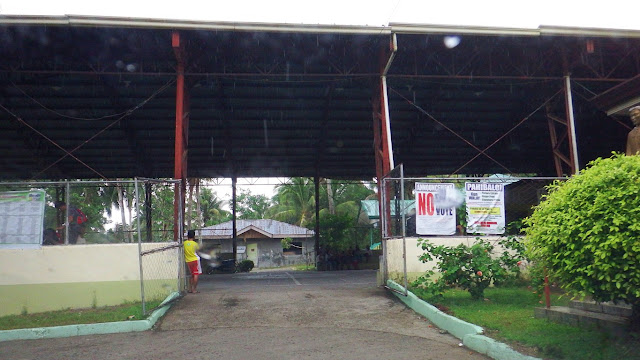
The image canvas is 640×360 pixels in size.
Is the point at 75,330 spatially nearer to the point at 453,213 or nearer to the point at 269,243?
the point at 453,213

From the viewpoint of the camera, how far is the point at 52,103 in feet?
55.9

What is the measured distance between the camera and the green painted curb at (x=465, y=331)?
18.8 ft

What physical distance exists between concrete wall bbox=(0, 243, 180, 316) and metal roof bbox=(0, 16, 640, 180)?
17.1 ft

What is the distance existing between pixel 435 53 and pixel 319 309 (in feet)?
29.1

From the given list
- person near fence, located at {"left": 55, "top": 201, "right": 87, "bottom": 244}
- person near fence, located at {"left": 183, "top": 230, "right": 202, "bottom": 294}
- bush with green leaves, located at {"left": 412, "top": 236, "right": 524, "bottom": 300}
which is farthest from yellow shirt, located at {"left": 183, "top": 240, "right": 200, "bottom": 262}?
bush with green leaves, located at {"left": 412, "top": 236, "right": 524, "bottom": 300}

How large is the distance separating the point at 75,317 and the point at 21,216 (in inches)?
86.6

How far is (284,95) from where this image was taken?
Answer: 17672 mm

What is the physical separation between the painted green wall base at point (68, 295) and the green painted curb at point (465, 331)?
482 cm

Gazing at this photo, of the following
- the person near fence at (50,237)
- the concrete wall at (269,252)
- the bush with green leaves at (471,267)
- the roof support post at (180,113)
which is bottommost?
the concrete wall at (269,252)

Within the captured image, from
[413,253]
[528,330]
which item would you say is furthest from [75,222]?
[528,330]

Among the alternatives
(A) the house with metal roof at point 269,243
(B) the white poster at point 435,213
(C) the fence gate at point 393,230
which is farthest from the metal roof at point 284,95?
(A) the house with metal roof at point 269,243

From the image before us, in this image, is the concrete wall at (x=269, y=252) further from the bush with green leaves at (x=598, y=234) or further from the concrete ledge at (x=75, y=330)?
the bush with green leaves at (x=598, y=234)

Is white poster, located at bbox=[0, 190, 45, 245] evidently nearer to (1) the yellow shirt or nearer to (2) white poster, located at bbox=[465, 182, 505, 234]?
(1) the yellow shirt

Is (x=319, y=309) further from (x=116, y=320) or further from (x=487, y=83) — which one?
(x=487, y=83)
